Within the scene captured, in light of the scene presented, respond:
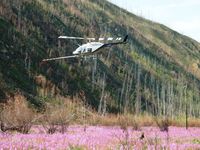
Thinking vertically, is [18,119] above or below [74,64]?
below

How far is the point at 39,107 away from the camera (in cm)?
5100

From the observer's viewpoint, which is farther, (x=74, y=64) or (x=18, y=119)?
(x=74, y=64)

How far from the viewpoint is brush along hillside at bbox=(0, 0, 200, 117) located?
192 ft

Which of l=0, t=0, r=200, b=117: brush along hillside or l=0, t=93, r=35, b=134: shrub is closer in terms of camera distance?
l=0, t=93, r=35, b=134: shrub

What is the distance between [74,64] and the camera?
2933 inches

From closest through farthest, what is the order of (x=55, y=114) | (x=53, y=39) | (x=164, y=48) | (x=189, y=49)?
(x=55, y=114)
(x=53, y=39)
(x=164, y=48)
(x=189, y=49)

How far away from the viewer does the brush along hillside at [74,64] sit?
5866 cm

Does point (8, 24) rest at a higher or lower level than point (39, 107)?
higher

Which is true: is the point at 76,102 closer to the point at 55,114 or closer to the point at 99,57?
the point at 99,57

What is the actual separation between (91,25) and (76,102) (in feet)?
122

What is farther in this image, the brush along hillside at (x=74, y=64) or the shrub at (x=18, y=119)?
the brush along hillside at (x=74, y=64)

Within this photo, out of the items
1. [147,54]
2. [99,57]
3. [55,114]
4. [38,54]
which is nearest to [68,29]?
[99,57]

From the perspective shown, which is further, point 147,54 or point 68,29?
point 147,54

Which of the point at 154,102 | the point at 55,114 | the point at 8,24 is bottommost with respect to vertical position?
the point at 154,102
